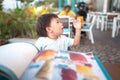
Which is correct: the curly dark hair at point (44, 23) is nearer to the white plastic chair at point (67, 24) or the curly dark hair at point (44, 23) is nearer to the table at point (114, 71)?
the table at point (114, 71)

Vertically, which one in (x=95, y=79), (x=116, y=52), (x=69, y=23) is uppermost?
(x=95, y=79)

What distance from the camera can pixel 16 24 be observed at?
236 centimetres

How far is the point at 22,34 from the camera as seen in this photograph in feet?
8.21

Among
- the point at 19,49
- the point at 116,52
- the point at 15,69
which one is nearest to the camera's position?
the point at 15,69

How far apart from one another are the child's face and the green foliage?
1.11m

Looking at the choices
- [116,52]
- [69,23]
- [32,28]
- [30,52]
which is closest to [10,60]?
[30,52]

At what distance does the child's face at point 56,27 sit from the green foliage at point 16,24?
1115 mm

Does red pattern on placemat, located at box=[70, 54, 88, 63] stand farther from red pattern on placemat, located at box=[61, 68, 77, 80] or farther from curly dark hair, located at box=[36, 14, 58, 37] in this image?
curly dark hair, located at box=[36, 14, 58, 37]

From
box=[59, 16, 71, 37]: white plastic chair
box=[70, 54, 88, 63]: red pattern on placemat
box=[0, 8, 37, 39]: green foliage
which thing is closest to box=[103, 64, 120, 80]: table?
box=[70, 54, 88, 63]: red pattern on placemat

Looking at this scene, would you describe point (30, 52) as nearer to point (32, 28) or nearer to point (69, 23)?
point (32, 28)

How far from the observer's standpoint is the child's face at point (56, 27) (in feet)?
3.95

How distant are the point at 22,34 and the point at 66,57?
1871mm

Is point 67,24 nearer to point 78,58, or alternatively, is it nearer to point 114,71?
point 114,71

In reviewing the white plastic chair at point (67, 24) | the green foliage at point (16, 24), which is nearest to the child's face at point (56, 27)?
the green foliage at point (16, 24)
